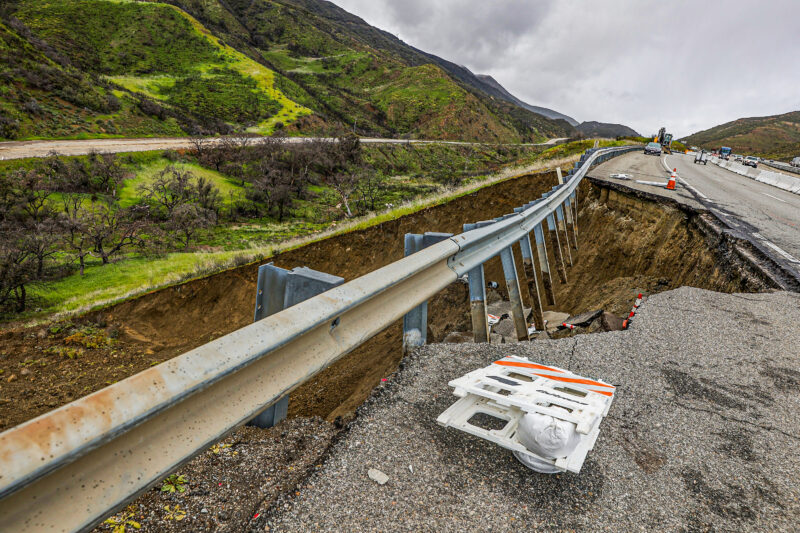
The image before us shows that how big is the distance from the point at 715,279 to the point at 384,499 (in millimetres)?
7381

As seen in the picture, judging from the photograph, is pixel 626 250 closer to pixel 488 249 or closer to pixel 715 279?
pixel 715 279

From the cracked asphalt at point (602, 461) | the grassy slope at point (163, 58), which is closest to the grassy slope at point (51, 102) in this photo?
the grassy slope at point (163, 58)

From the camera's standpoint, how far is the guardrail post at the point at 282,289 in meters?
1.97

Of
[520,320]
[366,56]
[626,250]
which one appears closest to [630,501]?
[520,320]

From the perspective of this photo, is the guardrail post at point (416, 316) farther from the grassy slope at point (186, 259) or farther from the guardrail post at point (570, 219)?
the grassy slope at point (186, 259)

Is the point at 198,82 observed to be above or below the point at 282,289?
above

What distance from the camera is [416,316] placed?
2.92 m

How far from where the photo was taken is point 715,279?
6527 mm

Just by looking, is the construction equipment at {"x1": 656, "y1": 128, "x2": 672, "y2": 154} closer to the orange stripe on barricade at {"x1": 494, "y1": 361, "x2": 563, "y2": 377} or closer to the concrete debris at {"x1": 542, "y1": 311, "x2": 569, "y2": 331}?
the concrete debris at {"x1": 542, "y1": 311, "x2": 569, "y2": 331}

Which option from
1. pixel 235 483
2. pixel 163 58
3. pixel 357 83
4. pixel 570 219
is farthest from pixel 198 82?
pixel 235 483

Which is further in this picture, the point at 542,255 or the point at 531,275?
the point at 542,255

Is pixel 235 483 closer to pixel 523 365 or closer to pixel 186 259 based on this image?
pixel 523 365

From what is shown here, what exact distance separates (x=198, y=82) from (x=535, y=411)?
71597mm

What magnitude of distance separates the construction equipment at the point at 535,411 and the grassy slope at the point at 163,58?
187ft
